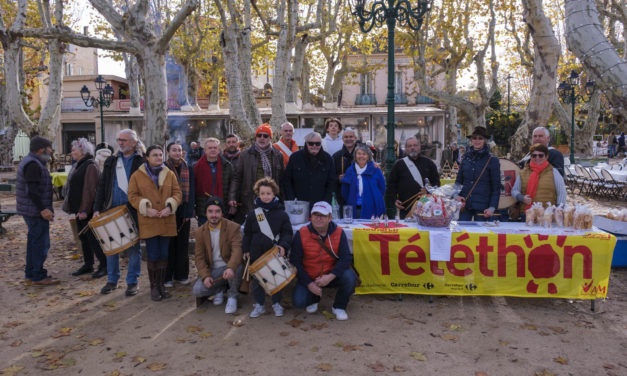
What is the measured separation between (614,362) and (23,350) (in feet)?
16.3

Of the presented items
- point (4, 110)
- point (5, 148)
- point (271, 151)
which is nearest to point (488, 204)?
point (271, 151)

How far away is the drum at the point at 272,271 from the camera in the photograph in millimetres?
4449

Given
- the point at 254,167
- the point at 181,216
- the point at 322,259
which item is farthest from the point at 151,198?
the point at 322,259

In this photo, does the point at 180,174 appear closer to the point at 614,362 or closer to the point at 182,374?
the point at 182,374

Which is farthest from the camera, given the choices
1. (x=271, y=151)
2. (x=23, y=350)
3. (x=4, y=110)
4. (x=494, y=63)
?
(x=4, y=110)

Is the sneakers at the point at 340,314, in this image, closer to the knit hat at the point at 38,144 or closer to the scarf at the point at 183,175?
the scarf at the point at 183,175

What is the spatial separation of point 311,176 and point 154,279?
7.23 ft

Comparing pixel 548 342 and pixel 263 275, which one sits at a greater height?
pixel 263 275

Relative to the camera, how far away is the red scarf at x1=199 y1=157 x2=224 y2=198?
589cm

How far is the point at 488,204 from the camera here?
18.4 feet

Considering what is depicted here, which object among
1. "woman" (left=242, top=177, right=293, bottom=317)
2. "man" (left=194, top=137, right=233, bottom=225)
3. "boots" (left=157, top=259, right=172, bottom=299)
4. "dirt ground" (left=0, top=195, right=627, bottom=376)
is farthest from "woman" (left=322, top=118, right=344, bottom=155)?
"boots" (left=157, top=259, right=172, bottom=299)

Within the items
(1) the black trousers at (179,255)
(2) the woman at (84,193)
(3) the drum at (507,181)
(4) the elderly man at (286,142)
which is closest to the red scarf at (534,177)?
(3) the drum at (507,181)

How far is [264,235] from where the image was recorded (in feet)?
15.4

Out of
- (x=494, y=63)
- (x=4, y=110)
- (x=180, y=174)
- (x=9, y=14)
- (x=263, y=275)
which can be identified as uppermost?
(x=9, y=14)
